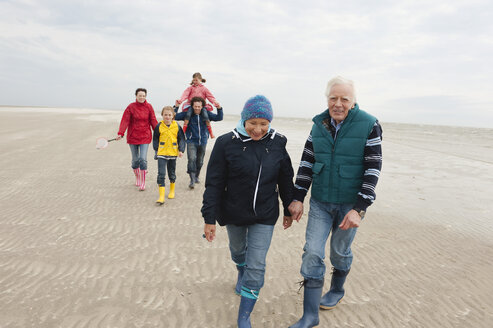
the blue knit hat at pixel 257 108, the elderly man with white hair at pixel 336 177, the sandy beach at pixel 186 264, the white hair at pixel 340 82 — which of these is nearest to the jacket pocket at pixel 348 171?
the elderly man with white hair at pixel 336 177

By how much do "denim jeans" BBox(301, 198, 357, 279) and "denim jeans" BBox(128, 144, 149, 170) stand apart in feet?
17.7

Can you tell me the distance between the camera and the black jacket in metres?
2.79

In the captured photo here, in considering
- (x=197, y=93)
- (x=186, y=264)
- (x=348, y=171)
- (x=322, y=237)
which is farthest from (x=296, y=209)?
(x=197, y=93)

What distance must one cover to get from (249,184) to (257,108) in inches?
25.2

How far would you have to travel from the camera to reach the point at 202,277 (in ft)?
12.8

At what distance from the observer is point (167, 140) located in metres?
6.73

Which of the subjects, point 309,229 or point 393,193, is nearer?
point 309,229

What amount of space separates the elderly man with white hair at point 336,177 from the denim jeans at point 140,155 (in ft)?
17.3

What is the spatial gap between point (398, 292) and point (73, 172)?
8.65 m

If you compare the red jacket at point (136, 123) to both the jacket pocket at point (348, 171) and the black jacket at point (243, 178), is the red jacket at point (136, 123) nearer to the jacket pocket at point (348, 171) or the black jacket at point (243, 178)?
the black jacket at point (243, 178)

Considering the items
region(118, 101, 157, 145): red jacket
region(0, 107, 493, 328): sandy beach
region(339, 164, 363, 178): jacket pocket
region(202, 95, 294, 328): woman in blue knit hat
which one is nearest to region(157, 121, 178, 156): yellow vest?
region(118, 101, 157, 145): red jacket

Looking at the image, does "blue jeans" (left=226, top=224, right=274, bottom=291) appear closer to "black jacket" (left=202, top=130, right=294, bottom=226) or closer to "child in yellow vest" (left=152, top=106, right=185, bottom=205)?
"black jacket" (left=202, top=130, right=294, bottom=226)

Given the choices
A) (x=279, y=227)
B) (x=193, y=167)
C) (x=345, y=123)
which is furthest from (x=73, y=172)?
(x=345, y=123)

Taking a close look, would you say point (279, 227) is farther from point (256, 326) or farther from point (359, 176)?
point (359, 176)
